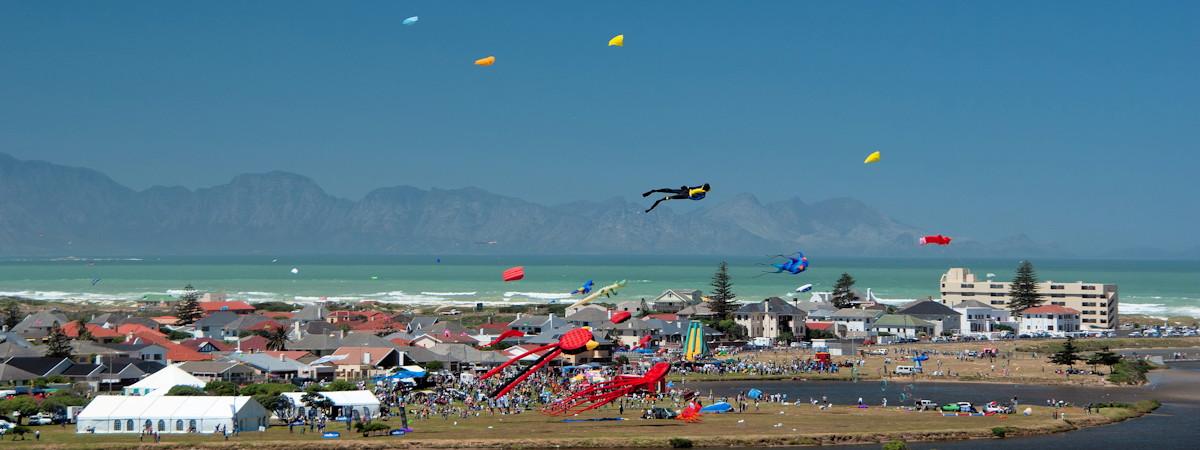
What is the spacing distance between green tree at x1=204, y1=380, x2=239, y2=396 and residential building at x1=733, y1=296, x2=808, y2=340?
49123 millimetres

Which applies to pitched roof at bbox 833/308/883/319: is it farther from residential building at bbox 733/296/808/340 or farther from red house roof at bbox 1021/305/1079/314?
red house roof at bbox 1021/305/1079/314

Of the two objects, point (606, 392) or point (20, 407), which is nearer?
point (20, 407)

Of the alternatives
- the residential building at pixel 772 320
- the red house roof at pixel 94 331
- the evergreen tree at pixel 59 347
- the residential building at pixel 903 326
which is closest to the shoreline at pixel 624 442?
the evergreen tree at pixel 59 347

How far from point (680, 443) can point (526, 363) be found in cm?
2404

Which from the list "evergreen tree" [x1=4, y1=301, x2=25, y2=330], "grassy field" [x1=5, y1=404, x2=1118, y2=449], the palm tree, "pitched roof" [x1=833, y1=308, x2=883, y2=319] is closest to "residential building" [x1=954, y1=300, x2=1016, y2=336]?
"pitched roof" [x1=833, y1=308, x2=883, y2=319]

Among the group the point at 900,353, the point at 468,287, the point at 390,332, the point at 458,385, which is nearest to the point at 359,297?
the point at 468,287

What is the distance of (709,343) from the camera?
292 ft

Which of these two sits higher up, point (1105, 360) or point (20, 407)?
point (1105, 360)

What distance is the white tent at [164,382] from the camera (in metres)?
51.8

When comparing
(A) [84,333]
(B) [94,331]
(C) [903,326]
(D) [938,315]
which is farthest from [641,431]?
(D) [938,315]

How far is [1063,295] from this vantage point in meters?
116

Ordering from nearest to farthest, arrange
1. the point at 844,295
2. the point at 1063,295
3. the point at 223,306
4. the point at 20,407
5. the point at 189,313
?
1. the point at 20,407
2. the point at 189,313
3. the point at 223,306
4. the point at 1063,295
5. the point at 844,295

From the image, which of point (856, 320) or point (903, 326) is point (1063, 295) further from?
point (856, 320)

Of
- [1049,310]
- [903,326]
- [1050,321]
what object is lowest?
[903,326]
